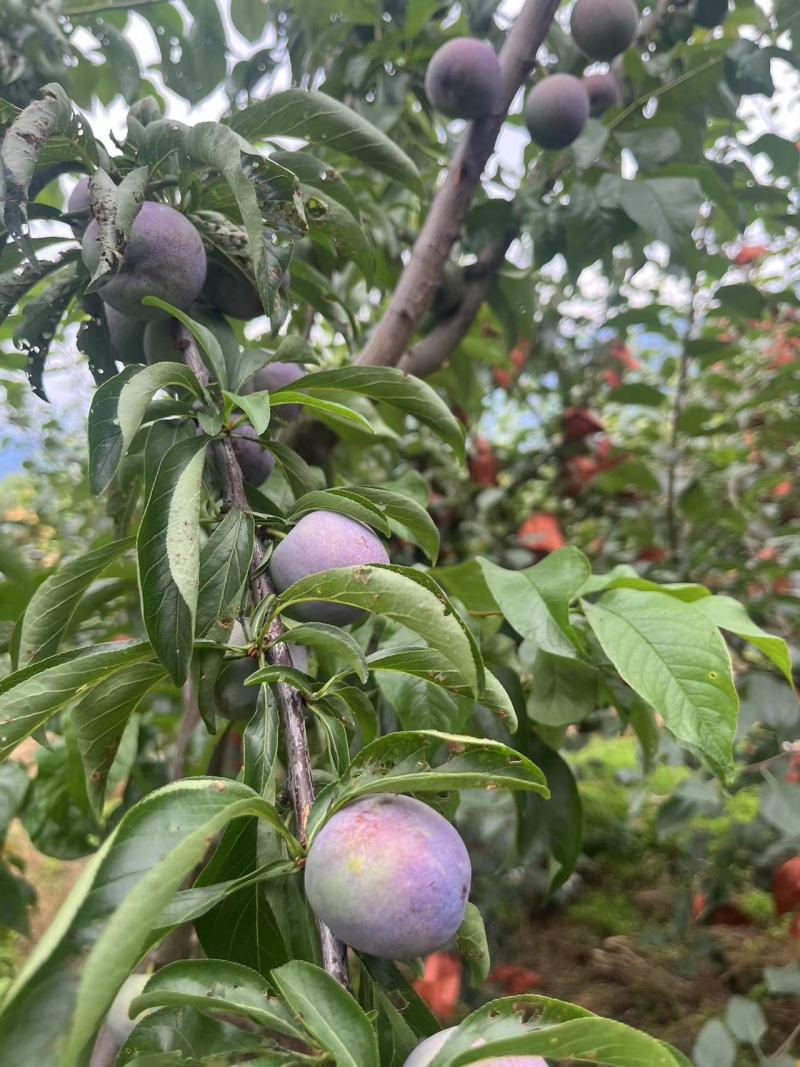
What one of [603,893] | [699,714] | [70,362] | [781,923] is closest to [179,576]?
[699,714]

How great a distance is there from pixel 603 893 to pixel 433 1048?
1.97 m

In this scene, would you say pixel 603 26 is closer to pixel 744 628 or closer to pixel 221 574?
pixel 744 628

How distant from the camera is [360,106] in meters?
1.19

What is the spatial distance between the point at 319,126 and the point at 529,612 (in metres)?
0.45

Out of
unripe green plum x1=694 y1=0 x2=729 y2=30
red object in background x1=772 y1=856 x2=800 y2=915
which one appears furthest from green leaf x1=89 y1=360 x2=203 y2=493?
red object in background x1=772 y1=856 x2=800 y2=915

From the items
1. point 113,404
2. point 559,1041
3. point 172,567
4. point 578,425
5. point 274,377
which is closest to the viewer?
point 559,1041

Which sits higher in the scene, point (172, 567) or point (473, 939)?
point (172, 567)

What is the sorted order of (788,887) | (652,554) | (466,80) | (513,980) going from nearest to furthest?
(466,80)
(788,887)
(513,980)
(652,554)

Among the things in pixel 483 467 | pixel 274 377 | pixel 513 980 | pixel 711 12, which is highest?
pixel 711 12

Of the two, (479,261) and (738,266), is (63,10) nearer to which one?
(479,261)

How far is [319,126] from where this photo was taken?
695 mm

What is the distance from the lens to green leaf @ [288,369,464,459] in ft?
2.00

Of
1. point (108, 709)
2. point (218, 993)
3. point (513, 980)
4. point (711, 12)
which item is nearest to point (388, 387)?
point (108, 709)

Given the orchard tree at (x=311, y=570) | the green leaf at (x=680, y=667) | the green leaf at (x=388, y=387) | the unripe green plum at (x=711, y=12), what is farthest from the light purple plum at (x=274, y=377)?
the unripe green plum at (x=711, y=12)
